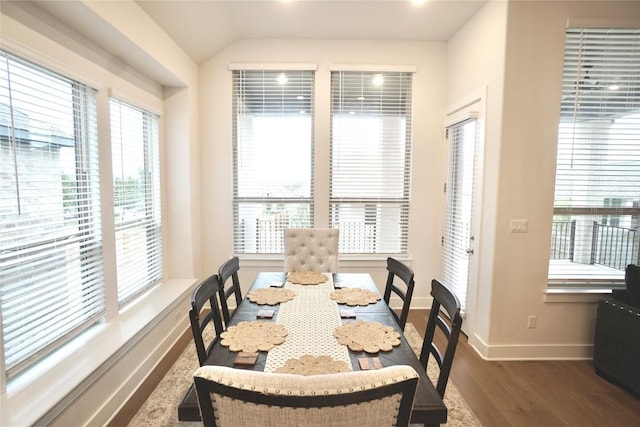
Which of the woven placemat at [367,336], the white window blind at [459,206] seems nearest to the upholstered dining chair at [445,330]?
the woven placemat at [367,336]

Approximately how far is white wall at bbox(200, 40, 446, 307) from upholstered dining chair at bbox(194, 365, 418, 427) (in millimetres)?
3036

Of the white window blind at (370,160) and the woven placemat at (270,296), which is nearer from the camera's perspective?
the woven placemat at (270,296)

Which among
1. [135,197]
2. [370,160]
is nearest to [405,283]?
[370,160]

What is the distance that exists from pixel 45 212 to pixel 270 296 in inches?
56.2

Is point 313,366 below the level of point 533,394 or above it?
above

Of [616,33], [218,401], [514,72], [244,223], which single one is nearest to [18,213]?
[218,401]

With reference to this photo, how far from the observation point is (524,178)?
2.66m

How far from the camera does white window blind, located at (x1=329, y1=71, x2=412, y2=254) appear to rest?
3748mm

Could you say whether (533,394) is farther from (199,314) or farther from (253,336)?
(199,314)

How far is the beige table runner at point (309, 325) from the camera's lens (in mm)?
1418

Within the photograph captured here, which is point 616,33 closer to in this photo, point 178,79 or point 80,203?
point 178,79

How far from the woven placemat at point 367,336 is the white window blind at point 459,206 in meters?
1.83

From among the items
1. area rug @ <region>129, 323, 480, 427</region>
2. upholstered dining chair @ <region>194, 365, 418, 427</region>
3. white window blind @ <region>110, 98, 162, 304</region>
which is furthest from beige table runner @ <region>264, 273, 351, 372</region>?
white window blind @ <region>110, 98, 162, 304</region>

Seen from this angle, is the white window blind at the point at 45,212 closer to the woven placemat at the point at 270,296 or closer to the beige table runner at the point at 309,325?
the woven placemat at the point at 270,296
